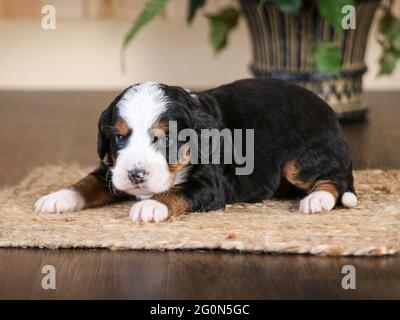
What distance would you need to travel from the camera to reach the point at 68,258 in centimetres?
229

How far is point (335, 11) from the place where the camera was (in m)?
3.60

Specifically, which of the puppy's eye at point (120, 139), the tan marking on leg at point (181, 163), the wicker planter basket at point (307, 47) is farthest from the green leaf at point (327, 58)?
the puppy's eye at point (120, 139)

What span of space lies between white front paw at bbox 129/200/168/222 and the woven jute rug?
22 millimetres

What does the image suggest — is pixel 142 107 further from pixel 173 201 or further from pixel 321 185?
pixel 321 185

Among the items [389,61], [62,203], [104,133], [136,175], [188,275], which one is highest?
[389,61]

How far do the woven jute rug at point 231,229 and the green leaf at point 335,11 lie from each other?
1.06 metres

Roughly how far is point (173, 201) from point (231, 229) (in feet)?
0.67

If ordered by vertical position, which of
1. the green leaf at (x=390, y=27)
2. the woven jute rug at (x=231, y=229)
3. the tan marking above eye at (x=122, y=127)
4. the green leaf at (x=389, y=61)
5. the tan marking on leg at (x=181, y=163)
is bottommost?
the woven jute rug at (x=231, y=229)

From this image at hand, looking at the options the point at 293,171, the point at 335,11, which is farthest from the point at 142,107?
the point at 335,11

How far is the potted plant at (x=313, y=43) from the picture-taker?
13.1ft

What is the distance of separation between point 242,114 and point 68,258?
0.75 meters

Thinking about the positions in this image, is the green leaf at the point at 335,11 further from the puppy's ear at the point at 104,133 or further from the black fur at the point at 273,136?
the puppy's ear at the point at 104,133
